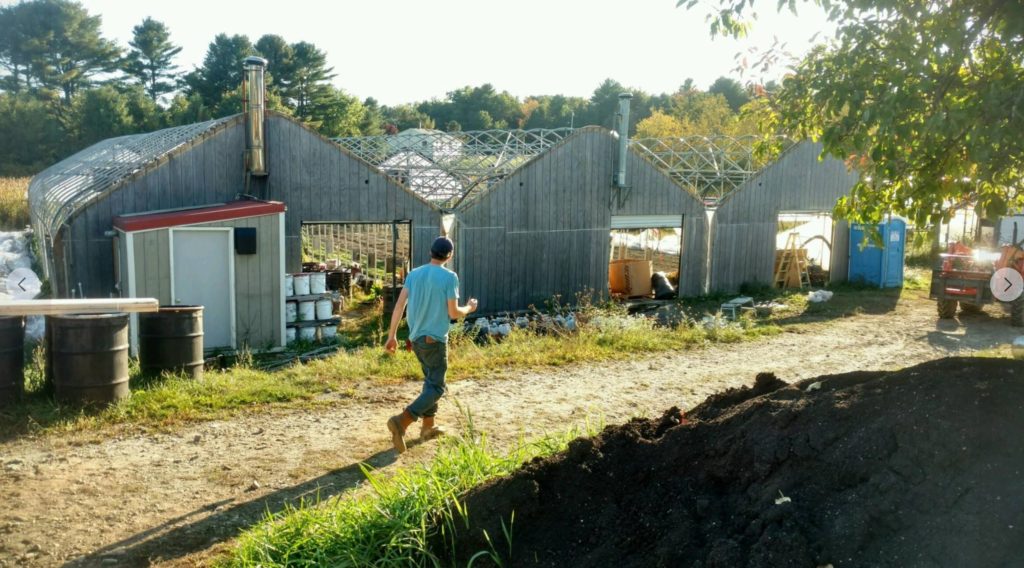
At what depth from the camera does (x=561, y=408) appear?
9.17 metres

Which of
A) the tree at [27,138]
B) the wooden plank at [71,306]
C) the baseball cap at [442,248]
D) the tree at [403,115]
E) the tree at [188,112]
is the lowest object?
the wooden plank at [71,306]

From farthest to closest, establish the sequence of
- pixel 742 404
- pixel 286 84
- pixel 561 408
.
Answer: pixel 286 84 < pixel 561 408 < pixel 742 404

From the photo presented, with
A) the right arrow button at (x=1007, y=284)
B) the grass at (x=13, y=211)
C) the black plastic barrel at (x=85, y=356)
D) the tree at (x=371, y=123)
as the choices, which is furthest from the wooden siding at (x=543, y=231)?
the tree at (x=371, y=123)

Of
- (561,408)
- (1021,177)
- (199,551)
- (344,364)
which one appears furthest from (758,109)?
(344,364)

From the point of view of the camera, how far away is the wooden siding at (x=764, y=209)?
867 inches

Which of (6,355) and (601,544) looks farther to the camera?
(6,355)

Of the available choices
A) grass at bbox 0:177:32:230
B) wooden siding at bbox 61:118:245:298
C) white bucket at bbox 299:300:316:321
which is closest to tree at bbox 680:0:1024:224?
white bucket at bbox 299:300:316:321

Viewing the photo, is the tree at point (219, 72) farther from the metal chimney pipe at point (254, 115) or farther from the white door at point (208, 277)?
the white door at point (208, 277)

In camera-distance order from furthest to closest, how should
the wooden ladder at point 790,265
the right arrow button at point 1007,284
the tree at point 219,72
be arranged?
the tree at point 219,72
the wooden ladder at point 790,265
the right arrow button at point 1007,284

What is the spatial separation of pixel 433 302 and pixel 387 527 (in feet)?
9.22

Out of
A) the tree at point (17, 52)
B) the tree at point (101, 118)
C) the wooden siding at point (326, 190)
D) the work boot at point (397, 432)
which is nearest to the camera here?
the work boot at point (397, 432)

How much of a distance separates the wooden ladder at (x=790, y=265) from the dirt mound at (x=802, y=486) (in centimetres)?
1878

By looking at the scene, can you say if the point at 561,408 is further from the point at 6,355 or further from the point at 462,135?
the point at 462,135

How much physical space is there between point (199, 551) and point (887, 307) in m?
17.7
